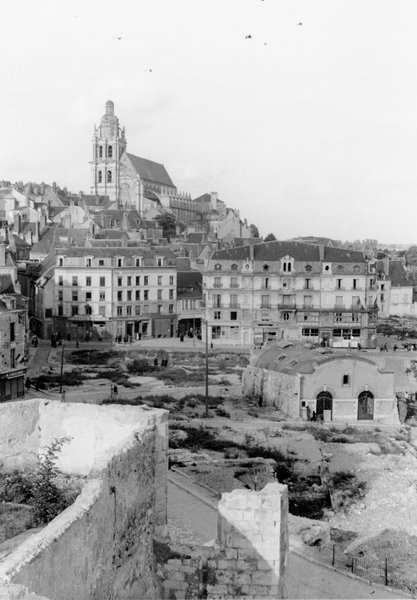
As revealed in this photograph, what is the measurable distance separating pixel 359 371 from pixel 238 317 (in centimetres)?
3115

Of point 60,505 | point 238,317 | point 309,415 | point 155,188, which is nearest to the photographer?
point 60,505

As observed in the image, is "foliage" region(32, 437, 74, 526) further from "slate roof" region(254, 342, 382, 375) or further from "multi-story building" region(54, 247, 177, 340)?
"multi-story building" region(54, 247, 177, 340)

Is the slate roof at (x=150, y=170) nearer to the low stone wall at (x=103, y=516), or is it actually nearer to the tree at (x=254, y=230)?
the tree at (x=254, y=230)

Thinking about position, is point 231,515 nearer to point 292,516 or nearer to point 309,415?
point 292,516

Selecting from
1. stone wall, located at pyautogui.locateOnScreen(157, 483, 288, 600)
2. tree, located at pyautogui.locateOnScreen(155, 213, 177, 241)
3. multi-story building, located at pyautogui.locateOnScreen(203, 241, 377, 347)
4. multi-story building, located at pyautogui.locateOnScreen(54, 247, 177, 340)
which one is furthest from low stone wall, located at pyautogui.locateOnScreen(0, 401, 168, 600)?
tree, located at pyautogui.locateOnScreen(155, 213, 177, 241)

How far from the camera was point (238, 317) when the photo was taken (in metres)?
71.3

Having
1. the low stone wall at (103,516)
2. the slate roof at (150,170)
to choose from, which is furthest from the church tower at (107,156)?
the low stone wall at (103,516)

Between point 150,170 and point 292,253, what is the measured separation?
102 meters

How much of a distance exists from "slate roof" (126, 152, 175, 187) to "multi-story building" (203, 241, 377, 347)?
93493mm

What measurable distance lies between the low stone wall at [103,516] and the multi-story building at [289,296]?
55.4m

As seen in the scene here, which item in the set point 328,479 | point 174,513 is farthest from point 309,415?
point 174,513

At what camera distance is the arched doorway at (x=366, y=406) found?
134ft

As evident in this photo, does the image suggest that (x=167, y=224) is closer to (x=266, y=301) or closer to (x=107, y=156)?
(x=107, y=156)

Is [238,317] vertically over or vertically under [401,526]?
over
